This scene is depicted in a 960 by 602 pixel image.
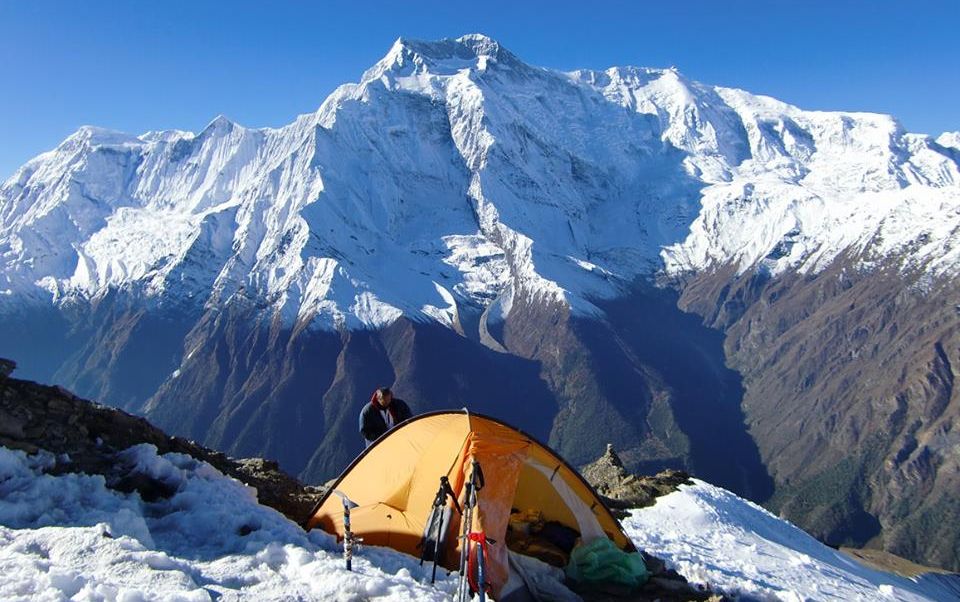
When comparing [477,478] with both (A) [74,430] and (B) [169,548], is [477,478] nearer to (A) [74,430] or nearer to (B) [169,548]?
(B) [169,548]

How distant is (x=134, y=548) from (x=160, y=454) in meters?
5.45

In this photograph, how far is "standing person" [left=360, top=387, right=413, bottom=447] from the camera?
77.9 ft

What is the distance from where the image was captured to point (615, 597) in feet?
57.8

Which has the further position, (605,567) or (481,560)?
(605,567)

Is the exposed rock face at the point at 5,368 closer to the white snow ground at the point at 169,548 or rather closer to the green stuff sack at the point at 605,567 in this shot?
the white snow ground at the point at 169,548

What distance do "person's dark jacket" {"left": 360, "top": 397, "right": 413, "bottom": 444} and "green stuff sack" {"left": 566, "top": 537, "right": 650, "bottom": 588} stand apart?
24.8 feet

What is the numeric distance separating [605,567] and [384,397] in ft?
29.0

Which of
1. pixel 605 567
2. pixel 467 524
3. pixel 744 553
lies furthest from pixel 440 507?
pixel 744 553

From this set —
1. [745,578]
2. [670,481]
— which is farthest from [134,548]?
[670,481]

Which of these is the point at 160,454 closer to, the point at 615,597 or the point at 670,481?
the point at 615,597

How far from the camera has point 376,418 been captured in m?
24.0

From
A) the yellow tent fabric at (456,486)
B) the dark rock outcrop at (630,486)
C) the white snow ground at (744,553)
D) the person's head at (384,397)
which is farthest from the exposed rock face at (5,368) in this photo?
the dark rock outcrop at (630,486)

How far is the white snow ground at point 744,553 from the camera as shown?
23.4 metres

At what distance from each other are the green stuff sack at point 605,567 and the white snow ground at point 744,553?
3213mm
